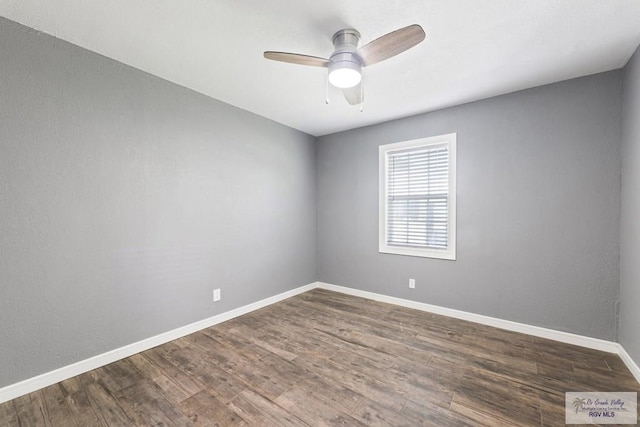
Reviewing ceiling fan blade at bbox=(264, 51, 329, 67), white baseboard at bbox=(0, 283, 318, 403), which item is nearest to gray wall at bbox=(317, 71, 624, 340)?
ceiling fan blade at bbox=(264, 51, 329, 67)

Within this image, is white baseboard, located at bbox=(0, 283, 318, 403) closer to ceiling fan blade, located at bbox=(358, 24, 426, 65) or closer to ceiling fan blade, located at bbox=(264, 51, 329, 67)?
ceiling fan blade, located at bbox=(264, 51, 329, 67)

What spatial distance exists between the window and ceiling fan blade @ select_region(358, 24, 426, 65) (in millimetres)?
1804

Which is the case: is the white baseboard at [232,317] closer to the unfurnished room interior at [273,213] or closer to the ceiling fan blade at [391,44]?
the unfurnished room interior at [273,213]

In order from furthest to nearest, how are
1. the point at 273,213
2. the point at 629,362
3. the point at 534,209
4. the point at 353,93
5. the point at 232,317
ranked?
1. the point at 273,213
2. the point at 232,317
3. the point at 534,209
4. the point at 353,93
5. the point at 629,362

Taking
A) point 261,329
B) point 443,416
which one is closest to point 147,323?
point 261,329

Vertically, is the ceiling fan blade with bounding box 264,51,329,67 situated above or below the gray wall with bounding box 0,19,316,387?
above

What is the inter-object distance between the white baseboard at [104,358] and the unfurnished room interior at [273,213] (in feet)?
0.05

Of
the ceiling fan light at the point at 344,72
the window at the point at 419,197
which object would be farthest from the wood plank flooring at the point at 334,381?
the ceiling fan light at the point at 344,72

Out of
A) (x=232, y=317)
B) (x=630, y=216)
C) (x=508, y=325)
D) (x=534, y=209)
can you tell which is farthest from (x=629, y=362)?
(x=232, y=317)

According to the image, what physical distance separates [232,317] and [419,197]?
276 cm

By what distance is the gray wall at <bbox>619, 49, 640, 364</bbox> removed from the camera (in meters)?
1.99

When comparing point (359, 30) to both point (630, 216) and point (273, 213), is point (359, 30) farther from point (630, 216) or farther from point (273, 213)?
point (630, 216)

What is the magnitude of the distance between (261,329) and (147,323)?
42.0 inches

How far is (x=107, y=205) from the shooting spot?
7.20 feet
